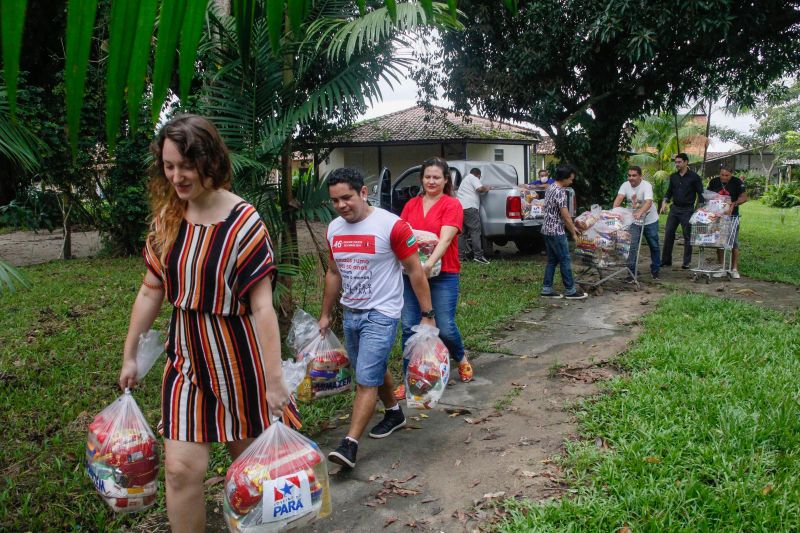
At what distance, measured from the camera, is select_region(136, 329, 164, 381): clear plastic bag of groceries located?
2.89 metres

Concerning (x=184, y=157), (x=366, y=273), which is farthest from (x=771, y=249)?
(x=184, y=157)

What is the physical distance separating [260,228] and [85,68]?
2.24m

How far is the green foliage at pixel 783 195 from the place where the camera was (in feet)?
95.1

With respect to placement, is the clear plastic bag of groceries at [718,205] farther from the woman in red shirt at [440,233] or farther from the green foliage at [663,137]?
the green foliage at [663,137]

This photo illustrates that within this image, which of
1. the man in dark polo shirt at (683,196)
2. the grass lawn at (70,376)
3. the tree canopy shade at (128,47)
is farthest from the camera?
the man in dark polo shirt at (683,196)

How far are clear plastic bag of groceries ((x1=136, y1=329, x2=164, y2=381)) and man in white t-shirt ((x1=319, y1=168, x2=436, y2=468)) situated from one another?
128cm

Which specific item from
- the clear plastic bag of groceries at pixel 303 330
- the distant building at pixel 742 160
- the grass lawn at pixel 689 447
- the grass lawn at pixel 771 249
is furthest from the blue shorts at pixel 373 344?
the distant building at pixel 742 160

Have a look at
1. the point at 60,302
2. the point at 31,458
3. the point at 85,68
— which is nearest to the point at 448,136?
the point at 60,302

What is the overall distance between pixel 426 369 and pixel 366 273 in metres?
0.73

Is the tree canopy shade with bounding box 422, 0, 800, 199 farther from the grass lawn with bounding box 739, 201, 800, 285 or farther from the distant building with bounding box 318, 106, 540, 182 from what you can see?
Answer: the distant building with bounding box 318, 106, 540, 182

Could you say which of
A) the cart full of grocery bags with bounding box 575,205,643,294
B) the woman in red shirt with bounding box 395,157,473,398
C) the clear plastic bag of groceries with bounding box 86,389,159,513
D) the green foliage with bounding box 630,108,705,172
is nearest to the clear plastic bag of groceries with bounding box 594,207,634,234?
the cart full of grocery bags with bounding box 575,205,643,294

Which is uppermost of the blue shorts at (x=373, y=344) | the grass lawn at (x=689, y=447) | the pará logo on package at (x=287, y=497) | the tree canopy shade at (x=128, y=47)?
the tree canopy shade at (x=128, y=47)

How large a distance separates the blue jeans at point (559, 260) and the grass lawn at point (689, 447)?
294 cm

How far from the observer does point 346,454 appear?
12.6 feet
